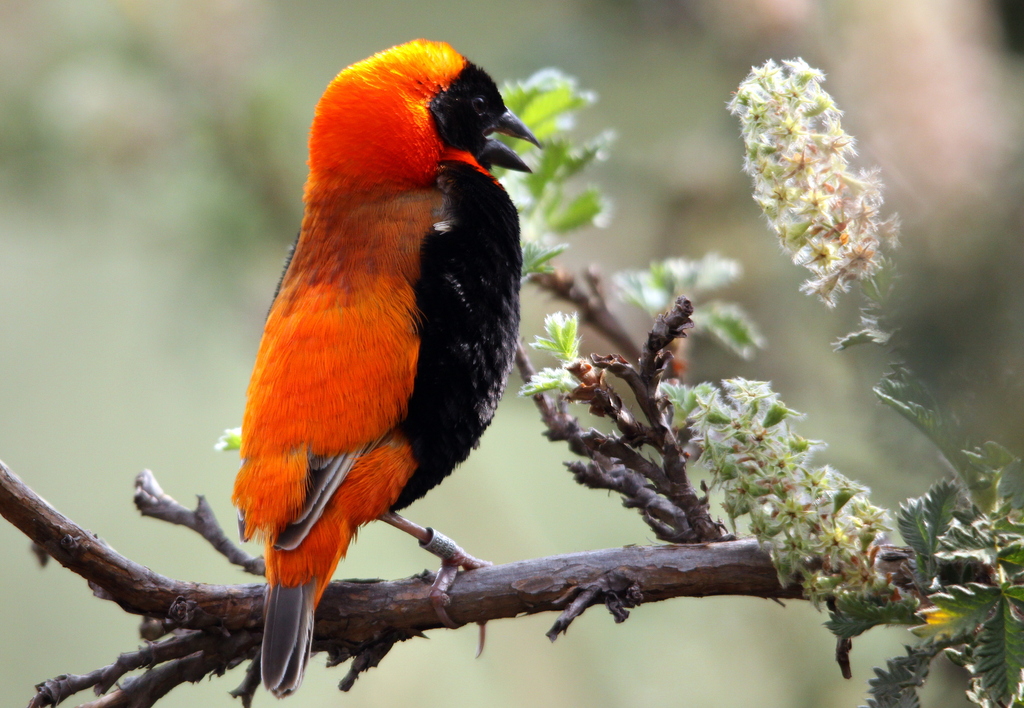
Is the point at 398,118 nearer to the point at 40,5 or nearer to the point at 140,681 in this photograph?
the point at 140,681

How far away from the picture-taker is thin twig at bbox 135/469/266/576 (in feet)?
5.96

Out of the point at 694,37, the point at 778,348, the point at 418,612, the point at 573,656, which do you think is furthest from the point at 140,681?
the point at 694,37

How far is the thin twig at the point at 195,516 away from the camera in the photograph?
1.82m

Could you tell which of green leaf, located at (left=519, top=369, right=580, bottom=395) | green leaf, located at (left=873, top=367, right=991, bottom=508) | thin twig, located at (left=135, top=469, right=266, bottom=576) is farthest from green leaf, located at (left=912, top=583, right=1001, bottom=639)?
thin twig, located at (left=135, top=469, right=266, bottom=576)

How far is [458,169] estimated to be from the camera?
220 centimetres

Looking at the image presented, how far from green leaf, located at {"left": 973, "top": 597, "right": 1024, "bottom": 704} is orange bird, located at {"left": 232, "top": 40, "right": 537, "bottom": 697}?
2.74 feet

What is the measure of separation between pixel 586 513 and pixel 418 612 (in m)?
2.99

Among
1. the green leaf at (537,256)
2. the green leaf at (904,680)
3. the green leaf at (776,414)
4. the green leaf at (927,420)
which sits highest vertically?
the green leaf at (537,256)

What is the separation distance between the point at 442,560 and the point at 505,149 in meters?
1.08

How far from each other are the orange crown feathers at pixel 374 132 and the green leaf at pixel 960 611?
1457 millimetres

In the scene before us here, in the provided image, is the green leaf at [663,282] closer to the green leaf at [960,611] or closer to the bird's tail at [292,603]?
the bird's tail at [292,603]

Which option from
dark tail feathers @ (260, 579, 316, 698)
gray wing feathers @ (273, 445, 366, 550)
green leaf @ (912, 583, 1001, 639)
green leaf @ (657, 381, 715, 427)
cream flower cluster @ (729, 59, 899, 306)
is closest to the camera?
green leaf @ (912, 583, 1001, 639)

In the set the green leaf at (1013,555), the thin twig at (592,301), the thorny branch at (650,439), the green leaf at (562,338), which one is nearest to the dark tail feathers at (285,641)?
the thorny branch at (650,439)

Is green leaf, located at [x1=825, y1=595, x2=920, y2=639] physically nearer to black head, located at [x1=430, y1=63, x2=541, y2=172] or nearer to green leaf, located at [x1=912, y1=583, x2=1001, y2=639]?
green leaf, located at [x1=912, y1=583, x2=1001, y2=639]
